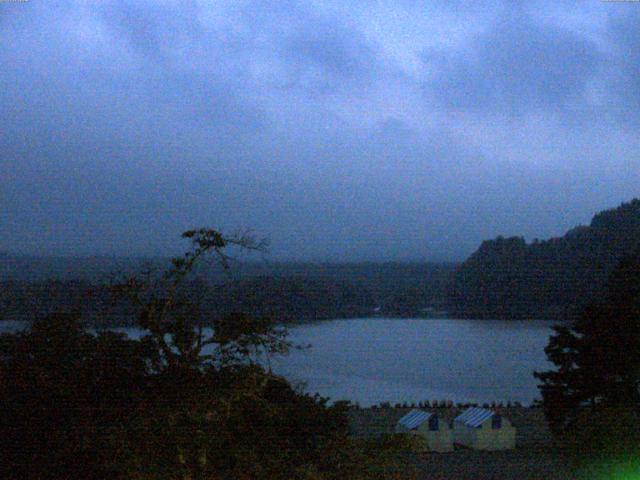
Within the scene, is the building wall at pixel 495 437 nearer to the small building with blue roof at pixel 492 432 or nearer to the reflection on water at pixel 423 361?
the small building with blue roof at pixel 492 432

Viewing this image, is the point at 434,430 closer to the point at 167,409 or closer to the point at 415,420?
the point at 415,420

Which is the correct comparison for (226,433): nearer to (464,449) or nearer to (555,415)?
(555,415)

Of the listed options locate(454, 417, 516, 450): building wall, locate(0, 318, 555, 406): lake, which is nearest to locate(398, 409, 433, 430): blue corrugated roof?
locate(454, 417, 516, 450): building wall

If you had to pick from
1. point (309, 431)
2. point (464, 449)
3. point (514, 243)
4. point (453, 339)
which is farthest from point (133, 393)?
point (514, 243)

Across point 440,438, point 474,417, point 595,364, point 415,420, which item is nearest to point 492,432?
point 474,417

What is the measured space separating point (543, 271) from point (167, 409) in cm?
4400

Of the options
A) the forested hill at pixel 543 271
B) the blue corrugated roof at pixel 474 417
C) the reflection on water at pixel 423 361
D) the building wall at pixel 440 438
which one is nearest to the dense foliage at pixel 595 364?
the blue corrugated roof at pixel 474 417

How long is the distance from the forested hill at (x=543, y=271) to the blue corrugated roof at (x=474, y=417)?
94.4ft

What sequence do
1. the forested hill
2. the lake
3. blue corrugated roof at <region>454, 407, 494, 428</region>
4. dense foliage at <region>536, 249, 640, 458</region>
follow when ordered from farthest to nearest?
the forested hill < the lake < blue corrugated roof at <region>454, 407, 494, 428</region> < dense foliage at <region>536, 249, 640, 458</region>

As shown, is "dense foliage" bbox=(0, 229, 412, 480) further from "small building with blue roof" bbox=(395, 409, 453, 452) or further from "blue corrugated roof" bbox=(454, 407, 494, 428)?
"blue corrugated roof" bbox=(454, 407, 494, 428)

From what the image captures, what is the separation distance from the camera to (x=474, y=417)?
1185cm

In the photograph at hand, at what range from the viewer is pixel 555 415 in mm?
10180

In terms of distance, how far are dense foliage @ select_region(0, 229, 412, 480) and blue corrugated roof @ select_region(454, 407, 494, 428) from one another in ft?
24.5

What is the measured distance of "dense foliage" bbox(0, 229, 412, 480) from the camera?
366 centimetres
